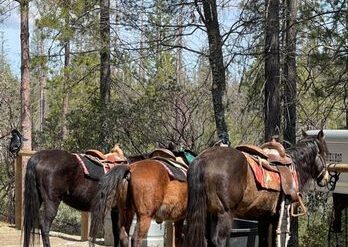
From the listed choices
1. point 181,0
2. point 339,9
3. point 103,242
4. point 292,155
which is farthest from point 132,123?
point 292,155

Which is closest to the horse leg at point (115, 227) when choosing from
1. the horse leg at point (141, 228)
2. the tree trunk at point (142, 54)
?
the horse leg at point (141, 228)

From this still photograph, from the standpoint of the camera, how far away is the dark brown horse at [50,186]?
7.11m

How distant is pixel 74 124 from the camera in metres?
12.7

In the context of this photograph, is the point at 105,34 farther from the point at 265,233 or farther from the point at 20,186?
the point at 265,233

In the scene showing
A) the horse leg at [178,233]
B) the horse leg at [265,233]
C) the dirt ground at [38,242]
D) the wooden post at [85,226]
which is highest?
the horse leg at [265,233]

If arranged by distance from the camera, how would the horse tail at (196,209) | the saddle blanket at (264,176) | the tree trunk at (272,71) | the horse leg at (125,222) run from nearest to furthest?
1. the horse tail at (196,209)
2. the saddle blanket at (264,176)
3. the horse leg at (125,222)
4. the tree trunk at (272,71)

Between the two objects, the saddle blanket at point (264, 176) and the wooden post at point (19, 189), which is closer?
the saddle blanket at point (264, 176)

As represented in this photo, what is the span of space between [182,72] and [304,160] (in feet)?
26.7

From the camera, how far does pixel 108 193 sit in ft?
18.8

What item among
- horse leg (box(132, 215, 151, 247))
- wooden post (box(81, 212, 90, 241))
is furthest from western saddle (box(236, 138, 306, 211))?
wooden post (box(81, 212, 90, 241))

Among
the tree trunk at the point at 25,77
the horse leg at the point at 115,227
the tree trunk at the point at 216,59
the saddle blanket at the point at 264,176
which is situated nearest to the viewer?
the saddle blanket at the point at 264,176

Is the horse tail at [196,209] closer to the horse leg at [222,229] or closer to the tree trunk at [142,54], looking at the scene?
the horse leg at [222,229]

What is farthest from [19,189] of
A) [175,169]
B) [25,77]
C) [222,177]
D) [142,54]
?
[222,177]

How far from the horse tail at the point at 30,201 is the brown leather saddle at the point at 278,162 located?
263 centimetres
